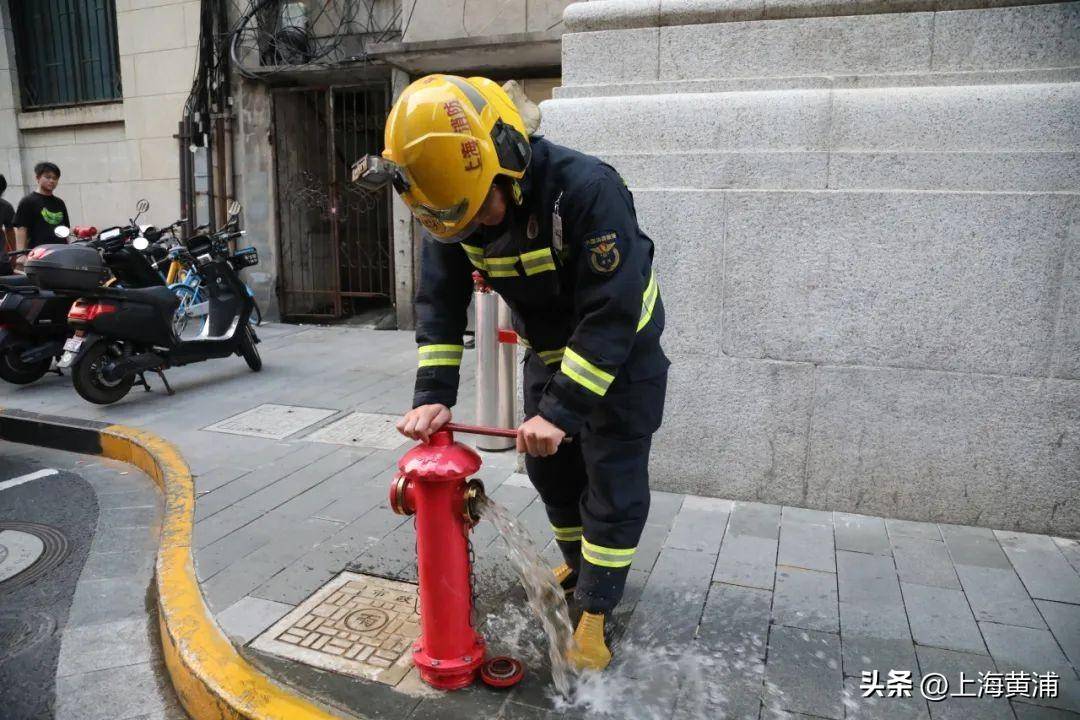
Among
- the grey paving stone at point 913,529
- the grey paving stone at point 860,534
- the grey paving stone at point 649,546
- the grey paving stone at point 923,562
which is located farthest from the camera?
the grey paving stone at point 913,529

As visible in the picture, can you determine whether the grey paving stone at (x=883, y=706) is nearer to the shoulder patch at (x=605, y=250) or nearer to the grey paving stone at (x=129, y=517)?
the shoulder patch at (x=605, y=250)

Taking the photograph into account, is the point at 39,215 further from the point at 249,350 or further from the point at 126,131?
the point at 249,350

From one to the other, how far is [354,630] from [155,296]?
14.6 feet

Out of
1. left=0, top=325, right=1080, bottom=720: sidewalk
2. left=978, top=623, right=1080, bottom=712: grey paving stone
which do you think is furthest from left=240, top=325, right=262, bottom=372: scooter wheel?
left=978, top=623, right=1080, bottom=712: grey paving stone

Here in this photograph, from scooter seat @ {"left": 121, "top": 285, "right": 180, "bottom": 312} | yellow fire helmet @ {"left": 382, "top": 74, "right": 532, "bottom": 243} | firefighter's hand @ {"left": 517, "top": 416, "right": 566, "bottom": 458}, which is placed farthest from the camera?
scooter seat @ {"left": 121, "top": 285, "right": 180, "bottom": 312}

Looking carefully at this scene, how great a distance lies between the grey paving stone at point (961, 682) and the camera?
2217 mm

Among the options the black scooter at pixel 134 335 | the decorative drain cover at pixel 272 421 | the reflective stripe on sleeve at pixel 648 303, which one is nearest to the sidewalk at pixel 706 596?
the decorative drain cover at pixel 272 421

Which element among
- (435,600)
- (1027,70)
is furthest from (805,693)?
(1027,70)

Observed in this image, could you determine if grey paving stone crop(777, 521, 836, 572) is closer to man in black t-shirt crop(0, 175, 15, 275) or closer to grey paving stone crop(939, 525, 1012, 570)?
grey paving stone crop(939, 525, 1012, 570)

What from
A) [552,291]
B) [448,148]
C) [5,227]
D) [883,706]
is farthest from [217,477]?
[5,227]

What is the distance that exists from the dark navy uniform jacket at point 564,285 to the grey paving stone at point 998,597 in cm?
163

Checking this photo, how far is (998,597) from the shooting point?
9.46ft

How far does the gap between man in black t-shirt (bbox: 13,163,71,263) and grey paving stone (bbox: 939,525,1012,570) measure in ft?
28.2

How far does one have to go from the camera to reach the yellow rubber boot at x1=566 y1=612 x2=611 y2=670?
2.42 meters
